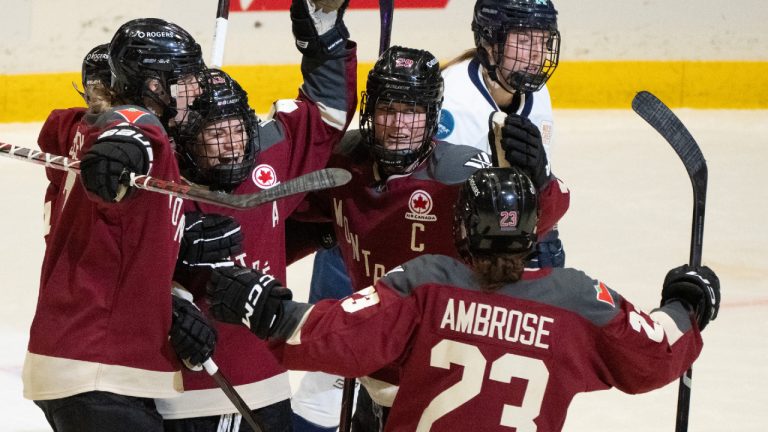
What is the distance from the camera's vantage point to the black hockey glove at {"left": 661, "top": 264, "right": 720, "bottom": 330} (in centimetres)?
239

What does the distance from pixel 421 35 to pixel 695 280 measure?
196 inches

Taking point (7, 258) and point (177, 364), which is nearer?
point (177, 364)

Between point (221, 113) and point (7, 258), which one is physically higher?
point (221, 113)

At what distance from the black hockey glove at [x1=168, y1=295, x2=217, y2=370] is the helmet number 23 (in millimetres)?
517

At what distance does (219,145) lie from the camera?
2666mm

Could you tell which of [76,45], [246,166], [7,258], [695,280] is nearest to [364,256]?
[246,166]

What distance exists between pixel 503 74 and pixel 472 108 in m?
0.11

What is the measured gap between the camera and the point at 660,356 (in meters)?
2.23

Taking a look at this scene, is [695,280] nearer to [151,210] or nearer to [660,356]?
[660,356]

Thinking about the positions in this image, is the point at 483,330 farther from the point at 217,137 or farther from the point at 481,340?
the point at 217,137

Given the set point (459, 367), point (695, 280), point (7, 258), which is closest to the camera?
point (459, 367)

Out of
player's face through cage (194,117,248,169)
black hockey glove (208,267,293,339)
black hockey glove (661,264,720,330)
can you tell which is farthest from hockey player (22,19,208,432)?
black hockey glove (661,264,720,330)

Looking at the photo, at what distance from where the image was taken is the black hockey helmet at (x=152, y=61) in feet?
8.57

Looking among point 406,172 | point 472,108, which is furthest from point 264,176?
point 472,108
